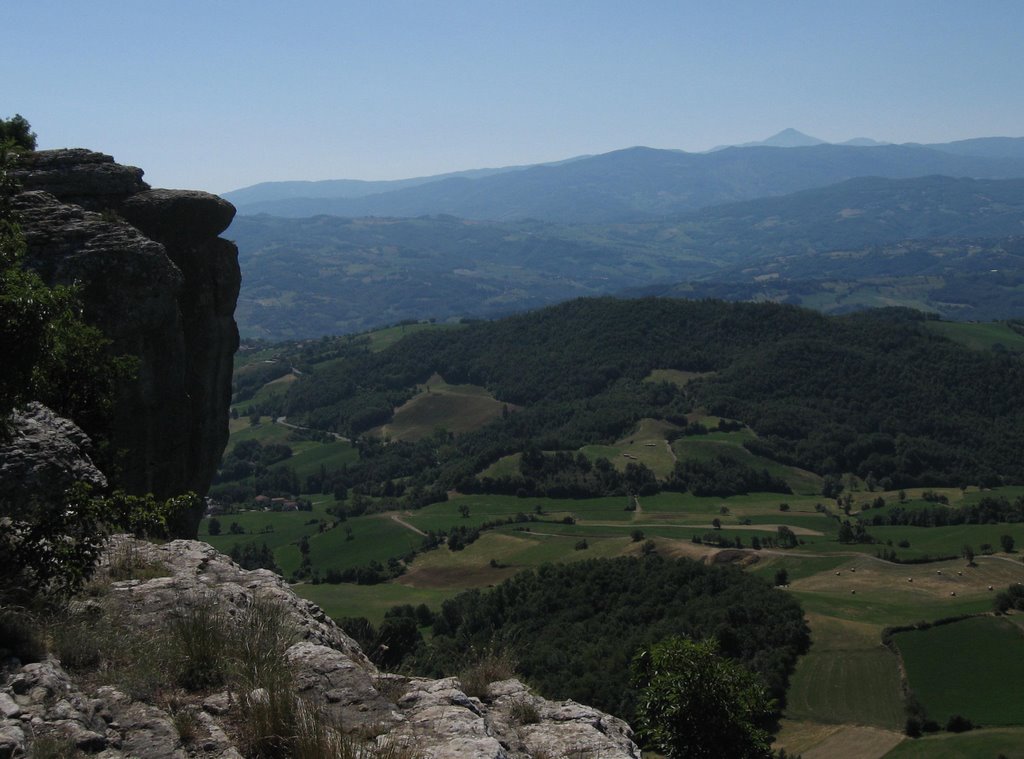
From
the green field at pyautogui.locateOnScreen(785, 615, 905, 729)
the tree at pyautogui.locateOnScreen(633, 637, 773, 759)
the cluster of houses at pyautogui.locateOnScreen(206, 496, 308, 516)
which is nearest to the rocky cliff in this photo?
the tree at pyautogui.locateOnScreen(633, 637, 773, 759)

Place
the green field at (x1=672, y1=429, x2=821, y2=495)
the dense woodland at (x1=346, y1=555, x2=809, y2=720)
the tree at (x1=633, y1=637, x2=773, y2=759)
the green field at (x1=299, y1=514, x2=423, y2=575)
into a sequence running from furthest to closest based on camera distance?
the green field at (x1=672, y1=429, x2=821, y2=495), the green field at (x1=299, y1=514, x2=423, y2=575), the dense woodland at (x1=346, y1=555, x2=809, y2=720), the tree at (x1=633, y1=637, x2=773, y2=759)

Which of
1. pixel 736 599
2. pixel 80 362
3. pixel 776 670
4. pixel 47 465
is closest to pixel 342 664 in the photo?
pixel 47 465

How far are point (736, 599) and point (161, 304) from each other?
165 ft

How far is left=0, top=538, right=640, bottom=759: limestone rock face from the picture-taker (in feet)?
23.0

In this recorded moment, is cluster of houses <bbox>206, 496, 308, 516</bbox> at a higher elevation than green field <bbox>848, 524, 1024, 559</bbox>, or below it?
below

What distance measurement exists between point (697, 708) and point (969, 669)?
52.8 metres

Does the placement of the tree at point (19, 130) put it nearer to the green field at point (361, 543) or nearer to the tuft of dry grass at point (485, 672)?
the tuft of dry grass at point (485, 672)

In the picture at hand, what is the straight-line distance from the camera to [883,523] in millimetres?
114438

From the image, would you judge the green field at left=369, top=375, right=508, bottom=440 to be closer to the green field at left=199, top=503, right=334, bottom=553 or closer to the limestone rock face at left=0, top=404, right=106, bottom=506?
the green field at left=199, top=503, right=334, bottom=553

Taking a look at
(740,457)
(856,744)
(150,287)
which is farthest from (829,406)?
(150,287)

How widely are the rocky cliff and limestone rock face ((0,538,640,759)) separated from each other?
6.12 metres

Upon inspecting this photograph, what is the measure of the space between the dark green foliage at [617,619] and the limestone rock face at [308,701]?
3092 cm

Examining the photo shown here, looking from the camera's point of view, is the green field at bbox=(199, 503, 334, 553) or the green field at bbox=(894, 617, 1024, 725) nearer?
the green field at bbox=(894, 617, 1024, 725)

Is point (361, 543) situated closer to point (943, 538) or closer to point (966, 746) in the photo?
point (943, 538)
